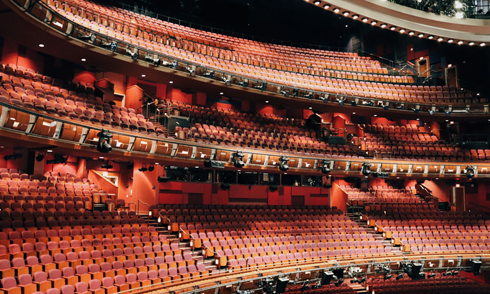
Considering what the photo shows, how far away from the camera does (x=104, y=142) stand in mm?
6969

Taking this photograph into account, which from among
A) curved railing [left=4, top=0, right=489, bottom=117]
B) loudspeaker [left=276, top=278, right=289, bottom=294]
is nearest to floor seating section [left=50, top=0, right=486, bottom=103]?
curved railing [left=4, top=0, right=489, bottom=117]

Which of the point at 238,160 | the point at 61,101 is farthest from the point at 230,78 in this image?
the point at 61,101

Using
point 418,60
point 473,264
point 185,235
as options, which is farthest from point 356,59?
point 185,235

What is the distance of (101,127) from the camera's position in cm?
737

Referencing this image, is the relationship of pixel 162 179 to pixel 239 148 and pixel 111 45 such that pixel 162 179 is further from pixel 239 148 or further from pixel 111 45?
pixel 111 45

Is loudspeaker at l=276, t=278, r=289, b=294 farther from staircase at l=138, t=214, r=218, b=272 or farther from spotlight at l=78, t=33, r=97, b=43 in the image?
spotlight at l=78, t=33, r=97, b=43

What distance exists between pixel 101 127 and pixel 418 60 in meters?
13.9

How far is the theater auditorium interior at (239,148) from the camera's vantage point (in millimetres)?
6508

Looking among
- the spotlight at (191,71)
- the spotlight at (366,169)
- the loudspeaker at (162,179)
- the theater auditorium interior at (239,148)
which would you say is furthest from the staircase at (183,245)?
the spotlight at (366,169)

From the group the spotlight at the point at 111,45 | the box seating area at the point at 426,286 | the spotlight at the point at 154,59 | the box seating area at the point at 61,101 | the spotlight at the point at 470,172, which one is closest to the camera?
the box seating area at the point at 61,101

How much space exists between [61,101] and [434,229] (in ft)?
35.2

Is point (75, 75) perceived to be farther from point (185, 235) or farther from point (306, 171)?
point (306, 171)

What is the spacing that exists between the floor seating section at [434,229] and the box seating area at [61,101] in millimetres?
7164

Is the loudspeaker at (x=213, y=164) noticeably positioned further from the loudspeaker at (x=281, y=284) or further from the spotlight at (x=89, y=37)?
the spotlight at (x=89, y=37)
